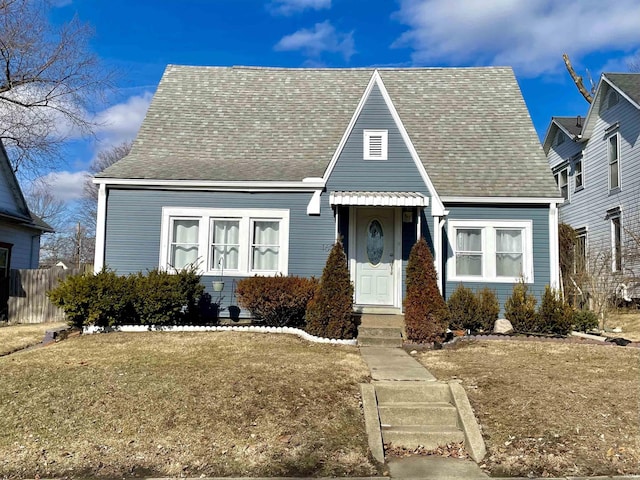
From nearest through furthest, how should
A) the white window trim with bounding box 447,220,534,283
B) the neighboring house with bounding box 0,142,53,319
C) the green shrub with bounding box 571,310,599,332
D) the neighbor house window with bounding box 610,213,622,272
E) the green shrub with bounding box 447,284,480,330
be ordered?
the green shrub with bounding box 447,284,480,330 < the green shrub with bounding box 571,310,599,332 < the white window trim with bounding box 447,220,534,283 < the neighbor house window with bounding box 610,213,622,272 < the neighboring house with bounding box 0,142,53,319

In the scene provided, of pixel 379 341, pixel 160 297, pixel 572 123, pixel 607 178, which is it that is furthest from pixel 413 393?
pixel 572 123

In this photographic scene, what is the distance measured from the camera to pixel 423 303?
938 cm

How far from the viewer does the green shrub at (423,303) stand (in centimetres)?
926

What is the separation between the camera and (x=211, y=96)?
1532 centimetres

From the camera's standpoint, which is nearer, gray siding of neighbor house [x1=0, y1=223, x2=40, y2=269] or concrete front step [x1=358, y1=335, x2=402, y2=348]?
concrete front step [x1=358, y1=335, x2=402, y2=348]

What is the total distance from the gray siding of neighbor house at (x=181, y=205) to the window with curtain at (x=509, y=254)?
439 cm

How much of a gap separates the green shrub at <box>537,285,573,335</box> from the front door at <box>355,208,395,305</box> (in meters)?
3.49

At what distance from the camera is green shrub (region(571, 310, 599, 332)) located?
36.4 feet

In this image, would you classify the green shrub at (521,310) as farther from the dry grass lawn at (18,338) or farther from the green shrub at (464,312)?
the dry grass lawn at (18,338)

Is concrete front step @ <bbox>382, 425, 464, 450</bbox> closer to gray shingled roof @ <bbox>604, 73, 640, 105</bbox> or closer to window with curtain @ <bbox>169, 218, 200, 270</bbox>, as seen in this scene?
window with curtain @ <bbox>169, 218, 200, 270</bbox>

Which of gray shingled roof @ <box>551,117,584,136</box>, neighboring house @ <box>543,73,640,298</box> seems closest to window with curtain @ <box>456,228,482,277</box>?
neighboring house @ <box>543,73,640,298</box>

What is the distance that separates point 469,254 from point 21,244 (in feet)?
55.6

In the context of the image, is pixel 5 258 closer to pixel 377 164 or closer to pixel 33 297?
pixel 33 297

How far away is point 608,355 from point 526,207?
4979mm
